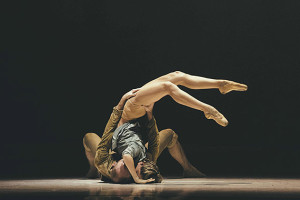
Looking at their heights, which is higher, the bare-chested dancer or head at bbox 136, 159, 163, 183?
the bare-chested dancer

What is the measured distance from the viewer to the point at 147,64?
7.11 metres

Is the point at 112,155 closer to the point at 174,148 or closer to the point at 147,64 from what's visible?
the point at 174,148

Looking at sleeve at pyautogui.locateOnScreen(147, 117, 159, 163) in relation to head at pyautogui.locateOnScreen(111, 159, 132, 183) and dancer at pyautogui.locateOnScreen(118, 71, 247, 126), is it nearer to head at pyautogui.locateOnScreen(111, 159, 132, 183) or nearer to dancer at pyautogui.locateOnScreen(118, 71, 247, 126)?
dancer at pyautogui.locateOnScreen(118, 71, 247, 126)

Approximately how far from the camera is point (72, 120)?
718 centimetres

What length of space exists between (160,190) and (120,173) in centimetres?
73

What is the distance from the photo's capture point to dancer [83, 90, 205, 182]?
410cm

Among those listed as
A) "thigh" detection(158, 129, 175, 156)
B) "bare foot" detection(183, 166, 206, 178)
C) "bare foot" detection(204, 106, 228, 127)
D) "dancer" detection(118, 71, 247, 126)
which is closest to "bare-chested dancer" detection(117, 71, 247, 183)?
"dancer" detection(118, 71, 247, 126)

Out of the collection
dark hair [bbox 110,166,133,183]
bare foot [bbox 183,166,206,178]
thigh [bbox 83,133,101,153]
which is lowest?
bare foot [bbox 183,166,206,178]

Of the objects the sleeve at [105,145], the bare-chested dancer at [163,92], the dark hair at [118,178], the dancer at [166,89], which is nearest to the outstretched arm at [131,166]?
the bare-chested dancer at [163,92]

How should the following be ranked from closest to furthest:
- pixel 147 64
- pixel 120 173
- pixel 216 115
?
1. pixel 216 115
2. pixel 120 173
3. pixel 147 64

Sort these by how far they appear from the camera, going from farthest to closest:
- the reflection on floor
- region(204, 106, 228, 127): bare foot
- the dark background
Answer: the dark background, region(204, 106, 228, 127): bare foot, the reflection on floor

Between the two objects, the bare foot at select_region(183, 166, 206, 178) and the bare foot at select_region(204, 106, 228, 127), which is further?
the bare foot at select_region(183, 166, 206, 178)

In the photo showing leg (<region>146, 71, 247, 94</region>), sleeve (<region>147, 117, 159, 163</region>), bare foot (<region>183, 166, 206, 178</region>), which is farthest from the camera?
bare foot (<region>183, 166, 206, 178</region>)

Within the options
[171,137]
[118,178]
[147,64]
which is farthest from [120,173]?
[147,64]
